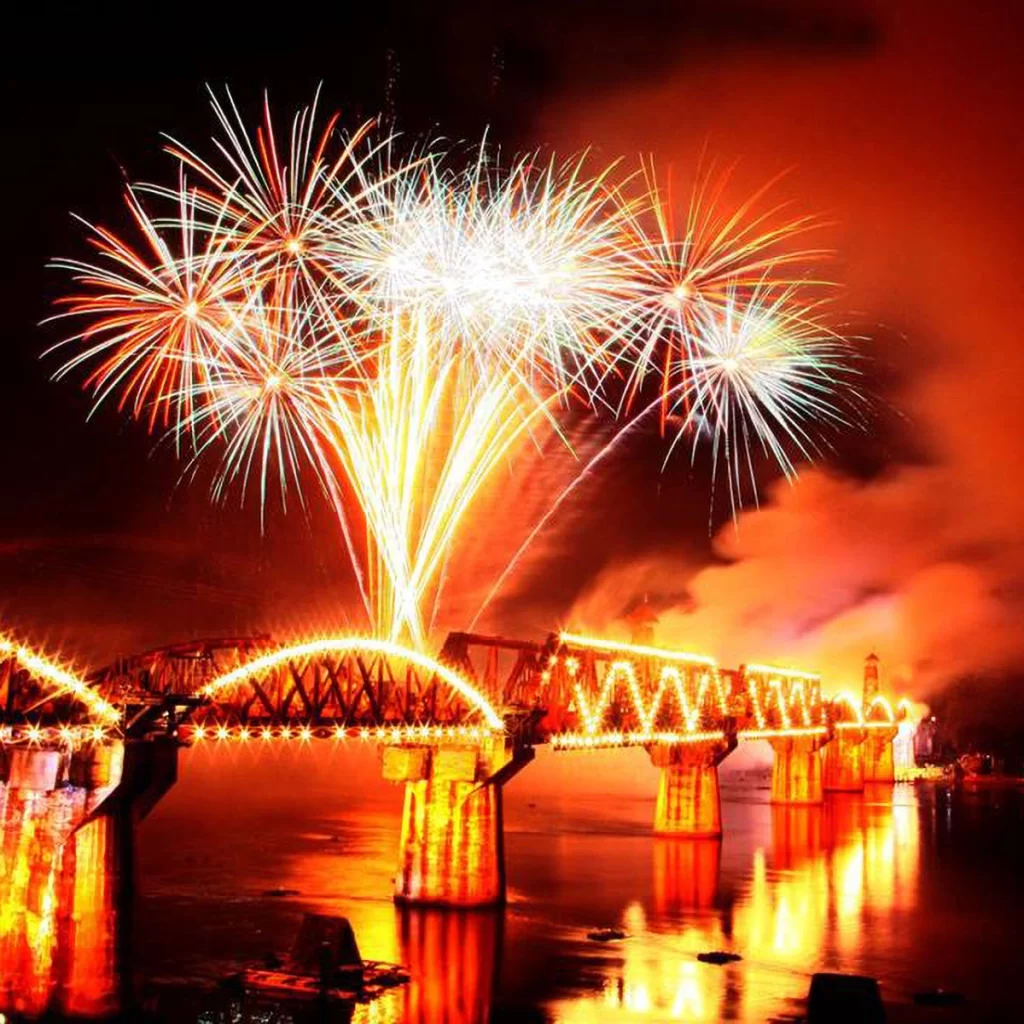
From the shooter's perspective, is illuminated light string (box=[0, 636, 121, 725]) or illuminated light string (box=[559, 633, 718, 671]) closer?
illuminated light string (box=[0, 636, 121, 725])

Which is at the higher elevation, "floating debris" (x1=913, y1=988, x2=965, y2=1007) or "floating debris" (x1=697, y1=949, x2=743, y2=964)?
"floating debris" (x1=697, y1=949, x2=743, y2=964)

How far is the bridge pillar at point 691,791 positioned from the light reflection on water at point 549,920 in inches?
68.9

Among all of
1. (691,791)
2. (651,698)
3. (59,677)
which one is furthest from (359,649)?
(691,791)

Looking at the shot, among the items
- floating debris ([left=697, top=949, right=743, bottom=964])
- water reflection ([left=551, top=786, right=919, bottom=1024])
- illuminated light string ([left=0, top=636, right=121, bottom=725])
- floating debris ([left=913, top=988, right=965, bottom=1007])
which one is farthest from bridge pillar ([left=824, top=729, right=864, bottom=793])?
illuminated light string ([left=0, top=636, right=121, bottom=725])

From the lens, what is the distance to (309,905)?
69.7 m

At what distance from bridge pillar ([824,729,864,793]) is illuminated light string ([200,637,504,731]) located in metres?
140

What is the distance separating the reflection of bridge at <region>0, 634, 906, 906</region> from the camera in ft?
132

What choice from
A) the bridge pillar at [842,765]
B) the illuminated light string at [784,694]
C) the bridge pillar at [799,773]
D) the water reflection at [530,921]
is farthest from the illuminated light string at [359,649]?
the bridge pillar at [842,765]

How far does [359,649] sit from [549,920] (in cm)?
2093

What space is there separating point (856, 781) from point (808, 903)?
125409 mm

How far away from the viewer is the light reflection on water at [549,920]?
38.7 m

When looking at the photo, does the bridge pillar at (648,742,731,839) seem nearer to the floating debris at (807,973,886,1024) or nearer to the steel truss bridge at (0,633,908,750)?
the steel truss bridge at (0,633,908,750)

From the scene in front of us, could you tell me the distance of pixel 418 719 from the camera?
59.2 meters

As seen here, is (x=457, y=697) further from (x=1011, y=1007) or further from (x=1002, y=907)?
(x=1002, y=907)
